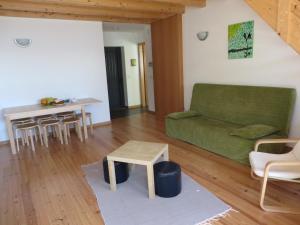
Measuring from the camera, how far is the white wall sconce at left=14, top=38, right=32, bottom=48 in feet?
14.3

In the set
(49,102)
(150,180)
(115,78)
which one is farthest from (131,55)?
(150,180)

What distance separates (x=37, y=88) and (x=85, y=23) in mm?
1701

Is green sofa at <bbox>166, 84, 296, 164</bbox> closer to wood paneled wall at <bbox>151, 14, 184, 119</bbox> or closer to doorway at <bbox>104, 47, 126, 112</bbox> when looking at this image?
wood paneled wall at <bbox>151, 14, 184, 119</bbox>

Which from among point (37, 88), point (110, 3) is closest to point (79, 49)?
point (37, 88)

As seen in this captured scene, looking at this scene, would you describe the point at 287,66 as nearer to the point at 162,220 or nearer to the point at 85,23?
the point at 162,220

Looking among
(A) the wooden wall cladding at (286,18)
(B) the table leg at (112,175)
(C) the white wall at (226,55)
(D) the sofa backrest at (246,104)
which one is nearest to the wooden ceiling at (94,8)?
(C) the white wall at (226,55)

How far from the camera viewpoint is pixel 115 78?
732cm

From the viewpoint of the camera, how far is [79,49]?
500 cm

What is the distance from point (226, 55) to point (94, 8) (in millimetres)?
2464

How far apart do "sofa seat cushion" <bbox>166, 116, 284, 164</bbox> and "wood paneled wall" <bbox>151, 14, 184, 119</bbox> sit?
3.81ft

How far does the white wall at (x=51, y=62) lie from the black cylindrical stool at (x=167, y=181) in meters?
3.36

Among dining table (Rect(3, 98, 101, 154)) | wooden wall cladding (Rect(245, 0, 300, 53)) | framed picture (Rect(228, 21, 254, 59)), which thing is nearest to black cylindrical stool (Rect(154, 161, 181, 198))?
wooden wall cladding (Rect(245, 0, 300, 53))

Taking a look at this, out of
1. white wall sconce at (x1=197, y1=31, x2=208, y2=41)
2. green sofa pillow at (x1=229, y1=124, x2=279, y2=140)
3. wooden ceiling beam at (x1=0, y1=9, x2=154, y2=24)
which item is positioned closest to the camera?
green sofa pillow at (x1=229, y1=124, x2=279, y2=140)

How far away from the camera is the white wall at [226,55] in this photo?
3121 mm
